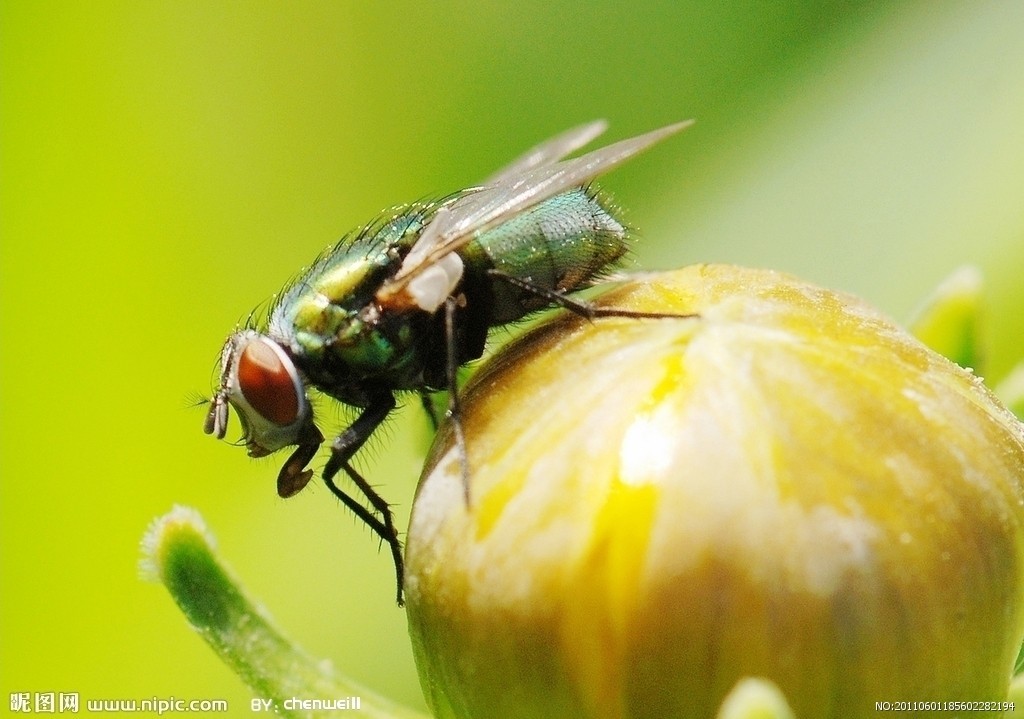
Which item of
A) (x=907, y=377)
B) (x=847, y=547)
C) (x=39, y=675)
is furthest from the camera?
(x=39, y=675)

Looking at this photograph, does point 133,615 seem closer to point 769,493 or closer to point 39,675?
point 39,675

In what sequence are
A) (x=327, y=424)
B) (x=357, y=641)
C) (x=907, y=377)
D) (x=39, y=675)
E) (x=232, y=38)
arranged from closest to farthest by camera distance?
1. (x=907, y=377)
2. (x=327, y=424)
3. (x=357, y=641)
4. (x=39, y=675)
5. (x=232, y=38)

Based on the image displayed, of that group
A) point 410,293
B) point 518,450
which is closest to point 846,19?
point 410,293

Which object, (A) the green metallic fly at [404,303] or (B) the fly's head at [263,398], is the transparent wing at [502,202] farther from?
(B) the fly's head at [263,398]

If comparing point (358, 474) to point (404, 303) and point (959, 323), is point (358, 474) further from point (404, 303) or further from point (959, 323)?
point (959, 323)

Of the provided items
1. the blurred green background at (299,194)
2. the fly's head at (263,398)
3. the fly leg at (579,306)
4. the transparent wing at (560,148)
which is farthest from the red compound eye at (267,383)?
the blurred green background at (299,194)

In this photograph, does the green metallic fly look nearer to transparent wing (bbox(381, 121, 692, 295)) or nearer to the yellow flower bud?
transparent wing (bbox(381, 121, 692, 295))

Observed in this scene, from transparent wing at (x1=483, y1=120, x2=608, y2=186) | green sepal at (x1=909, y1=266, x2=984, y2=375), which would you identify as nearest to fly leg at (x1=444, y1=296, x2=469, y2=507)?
transparent wing at (x1=483, y1=120, x2=608, y2=186)

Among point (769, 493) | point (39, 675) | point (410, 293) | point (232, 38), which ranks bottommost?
point (39, 675)
